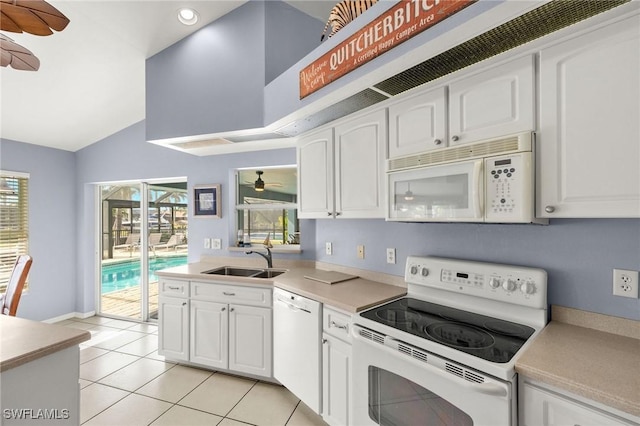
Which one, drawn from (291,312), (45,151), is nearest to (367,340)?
(291,312)

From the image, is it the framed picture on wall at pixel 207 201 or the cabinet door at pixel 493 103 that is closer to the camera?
the cabinet door at pixel 493 103

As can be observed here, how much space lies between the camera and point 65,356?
4.27 ft

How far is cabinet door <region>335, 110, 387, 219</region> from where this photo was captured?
6.79ft

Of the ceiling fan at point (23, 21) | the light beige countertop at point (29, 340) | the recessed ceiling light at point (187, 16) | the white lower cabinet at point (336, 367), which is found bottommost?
the white lower cabinet at point (336, 367)

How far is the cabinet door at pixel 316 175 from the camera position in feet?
8.03

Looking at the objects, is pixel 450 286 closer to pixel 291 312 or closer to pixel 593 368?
pixel 593 368

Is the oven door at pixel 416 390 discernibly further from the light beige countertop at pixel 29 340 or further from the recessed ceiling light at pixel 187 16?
the recessed ceiling light at pixel 187 16

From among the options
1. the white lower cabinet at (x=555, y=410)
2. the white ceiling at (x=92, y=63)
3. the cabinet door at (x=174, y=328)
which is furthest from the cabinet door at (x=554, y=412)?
the white ceiling at (x=92, y=63)

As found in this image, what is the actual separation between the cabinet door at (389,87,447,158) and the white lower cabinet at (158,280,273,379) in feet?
5.16

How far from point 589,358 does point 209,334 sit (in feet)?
8.73

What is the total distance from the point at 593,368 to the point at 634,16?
1291 millimetres

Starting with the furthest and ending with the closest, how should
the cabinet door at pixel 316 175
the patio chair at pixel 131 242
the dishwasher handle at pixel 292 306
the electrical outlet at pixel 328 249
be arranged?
the patio chair at pixel 131 242, the electrical outlet at pixel 328 249, the cabinet door at pixel 316 175, the dishwasher handle at pixel 292 306

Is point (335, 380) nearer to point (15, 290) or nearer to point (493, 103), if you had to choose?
point (493, 103)

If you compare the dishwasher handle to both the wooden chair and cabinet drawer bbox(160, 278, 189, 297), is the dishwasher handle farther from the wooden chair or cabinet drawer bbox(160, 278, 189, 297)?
the wooden chair
